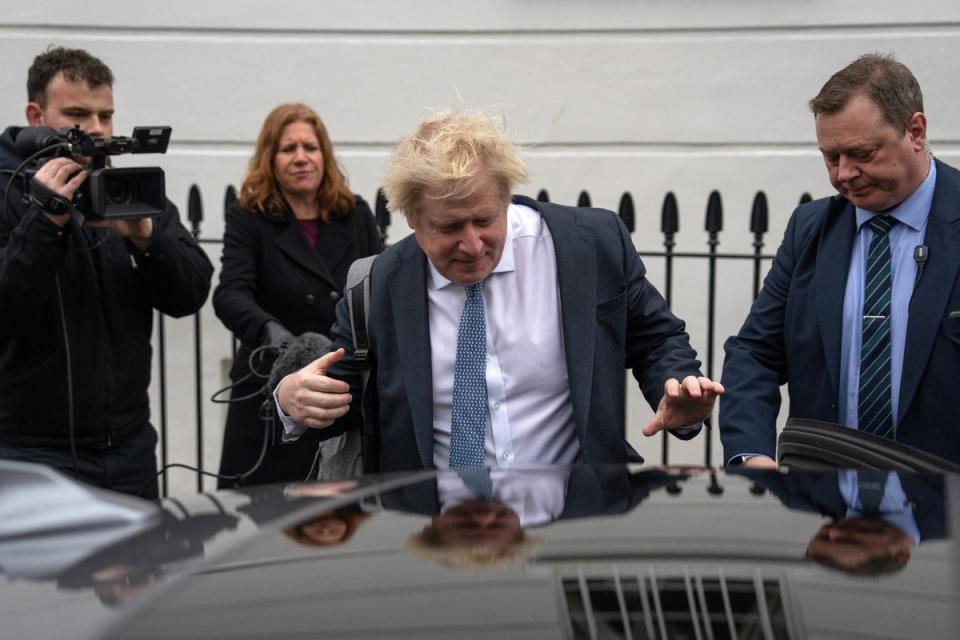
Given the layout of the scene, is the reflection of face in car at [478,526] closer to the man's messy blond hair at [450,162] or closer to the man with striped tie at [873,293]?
the man's messy blond hair at [450,162]

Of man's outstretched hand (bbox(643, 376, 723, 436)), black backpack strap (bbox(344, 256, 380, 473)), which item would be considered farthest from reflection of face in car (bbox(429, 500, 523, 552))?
black backpack strap (bbox(344, 256, 380, 473))

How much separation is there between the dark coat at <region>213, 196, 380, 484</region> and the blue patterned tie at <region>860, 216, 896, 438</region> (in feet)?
6.88

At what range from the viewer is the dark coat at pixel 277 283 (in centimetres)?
475

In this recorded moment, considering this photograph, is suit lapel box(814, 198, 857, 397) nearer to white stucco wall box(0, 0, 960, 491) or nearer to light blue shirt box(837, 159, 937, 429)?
light blue shirt box(837, 159, 937, 429)

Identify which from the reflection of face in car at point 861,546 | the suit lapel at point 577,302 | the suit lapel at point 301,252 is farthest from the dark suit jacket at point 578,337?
the suit lapel at point 301,252

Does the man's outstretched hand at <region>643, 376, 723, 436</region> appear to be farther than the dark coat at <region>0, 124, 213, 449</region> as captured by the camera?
No

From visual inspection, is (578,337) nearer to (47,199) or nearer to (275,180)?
(47,199)

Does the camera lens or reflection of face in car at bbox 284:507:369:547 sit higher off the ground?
the camera lens

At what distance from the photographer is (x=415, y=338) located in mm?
3043

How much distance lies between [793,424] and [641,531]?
114cm

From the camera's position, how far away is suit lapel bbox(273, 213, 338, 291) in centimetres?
478

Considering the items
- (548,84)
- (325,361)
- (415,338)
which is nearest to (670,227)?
(548,84)

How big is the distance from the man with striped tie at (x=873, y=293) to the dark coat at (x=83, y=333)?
180 centimetres

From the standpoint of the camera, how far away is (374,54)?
6480 mm
